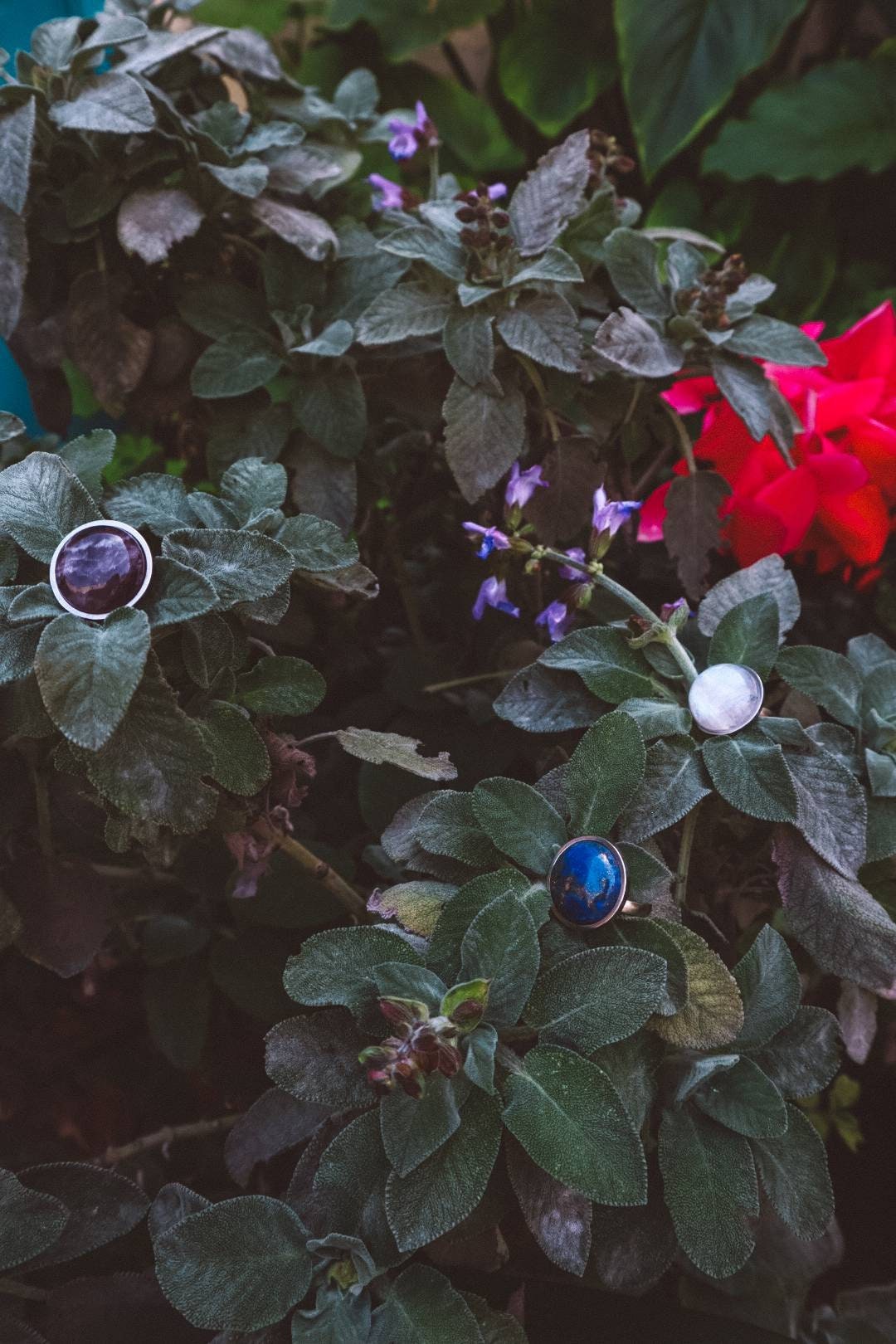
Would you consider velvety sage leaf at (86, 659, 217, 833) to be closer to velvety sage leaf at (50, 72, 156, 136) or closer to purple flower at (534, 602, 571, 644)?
purple flower at (534, 602, 571, 644)

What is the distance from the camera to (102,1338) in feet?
1.58

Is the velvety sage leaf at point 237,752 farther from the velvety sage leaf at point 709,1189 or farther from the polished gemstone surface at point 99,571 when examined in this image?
the velvety sage leaf at point 709,1189

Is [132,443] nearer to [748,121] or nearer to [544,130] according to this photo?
[544,130]

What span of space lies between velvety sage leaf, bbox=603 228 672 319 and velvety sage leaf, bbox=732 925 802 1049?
1.16ft

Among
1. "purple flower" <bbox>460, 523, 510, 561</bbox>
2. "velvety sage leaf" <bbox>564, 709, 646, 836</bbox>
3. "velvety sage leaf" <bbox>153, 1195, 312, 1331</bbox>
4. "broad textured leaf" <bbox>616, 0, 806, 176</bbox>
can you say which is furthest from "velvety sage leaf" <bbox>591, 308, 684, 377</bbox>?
"broad textured leaf" <bbox>616, 0, 806, 176</bbox>

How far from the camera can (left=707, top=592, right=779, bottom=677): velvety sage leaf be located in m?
0.51

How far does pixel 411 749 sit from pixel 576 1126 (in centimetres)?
18

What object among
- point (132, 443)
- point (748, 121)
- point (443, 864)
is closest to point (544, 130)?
point (748, 121)

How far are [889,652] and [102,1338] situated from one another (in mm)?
501

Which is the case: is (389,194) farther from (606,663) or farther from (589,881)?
(589,881)

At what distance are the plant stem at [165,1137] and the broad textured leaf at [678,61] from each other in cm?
111

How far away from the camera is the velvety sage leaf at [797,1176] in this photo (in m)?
0.45

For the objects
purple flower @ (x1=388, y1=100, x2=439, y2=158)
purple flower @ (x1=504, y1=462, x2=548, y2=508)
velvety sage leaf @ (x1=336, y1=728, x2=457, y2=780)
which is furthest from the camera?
purple flower @ (x1=388, y1=100, x2=439, y2=158)

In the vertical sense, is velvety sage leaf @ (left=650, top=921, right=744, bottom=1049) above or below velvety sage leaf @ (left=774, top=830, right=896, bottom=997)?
above
